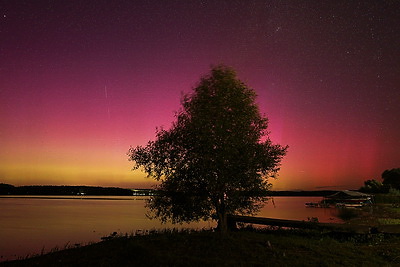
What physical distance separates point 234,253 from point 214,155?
5.57m

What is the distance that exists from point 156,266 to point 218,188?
6593 mm

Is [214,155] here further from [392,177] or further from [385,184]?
[392,177]

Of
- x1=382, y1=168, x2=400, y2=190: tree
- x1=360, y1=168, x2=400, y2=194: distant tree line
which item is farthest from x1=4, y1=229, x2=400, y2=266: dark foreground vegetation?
x1=382, y1=168, x2=400, y2=190: tree

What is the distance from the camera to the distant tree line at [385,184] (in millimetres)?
127250

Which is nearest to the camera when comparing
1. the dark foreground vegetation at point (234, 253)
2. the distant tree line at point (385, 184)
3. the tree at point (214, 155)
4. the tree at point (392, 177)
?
the dark foreground vegetation at point (234, 253)

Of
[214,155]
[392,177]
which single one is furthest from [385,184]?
[214,155]

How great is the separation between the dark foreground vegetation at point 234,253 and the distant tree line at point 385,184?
117569mm

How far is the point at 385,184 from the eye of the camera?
504ft

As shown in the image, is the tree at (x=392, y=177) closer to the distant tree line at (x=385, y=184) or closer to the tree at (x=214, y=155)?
the distant tree line at (x=385, y=184)

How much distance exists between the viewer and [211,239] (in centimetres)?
2123

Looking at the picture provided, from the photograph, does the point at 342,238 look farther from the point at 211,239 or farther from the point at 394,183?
the point at 394,183

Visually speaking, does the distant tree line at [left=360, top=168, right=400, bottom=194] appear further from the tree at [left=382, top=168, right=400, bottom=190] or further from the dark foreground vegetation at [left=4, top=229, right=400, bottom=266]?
the dark foreground vegetation at [left=4, top=229, right=400, bottom=266]

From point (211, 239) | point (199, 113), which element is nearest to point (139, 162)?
point (199, 113)

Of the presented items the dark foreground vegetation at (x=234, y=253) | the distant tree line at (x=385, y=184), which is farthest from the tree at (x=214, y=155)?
the distant tree line at (x=385, y=184)
